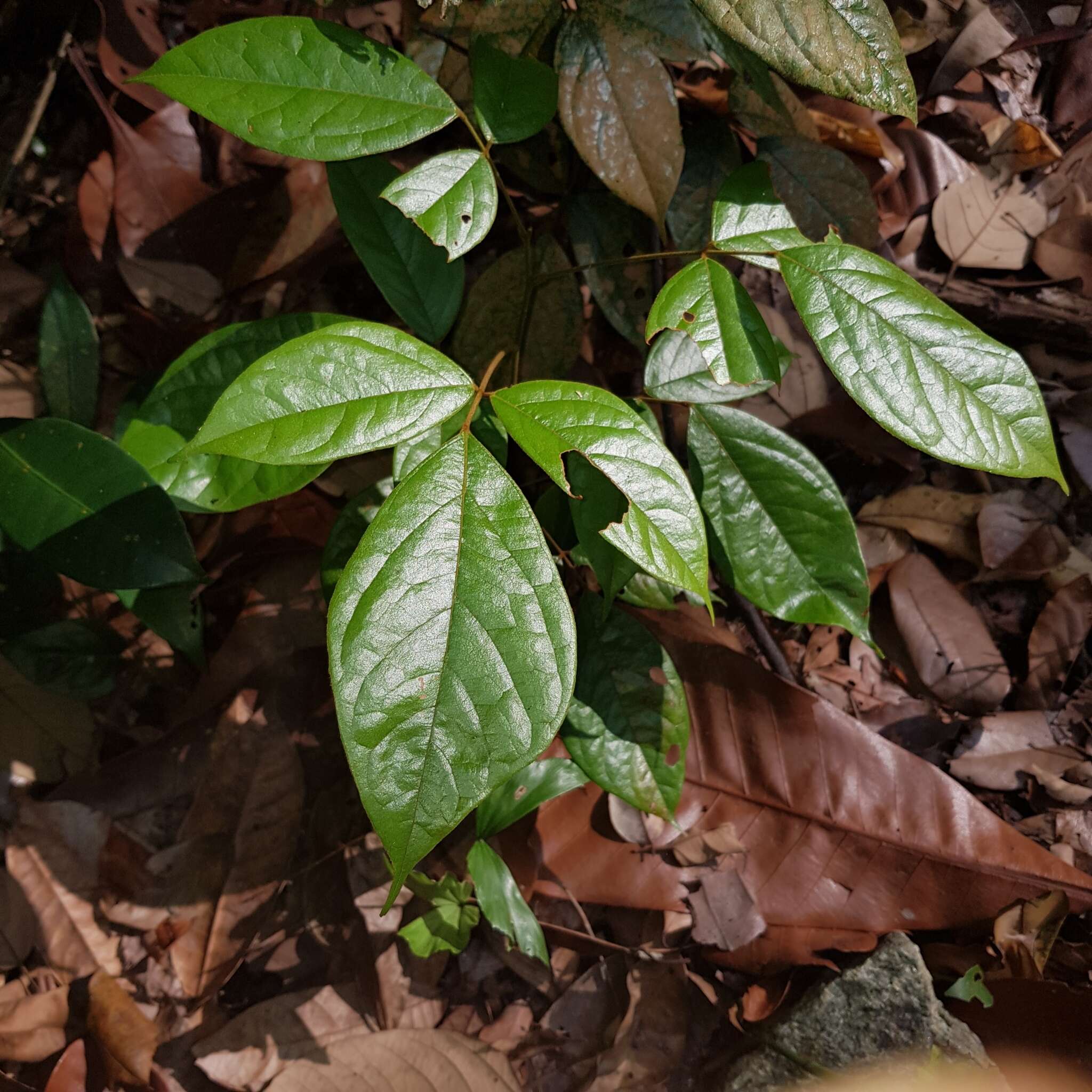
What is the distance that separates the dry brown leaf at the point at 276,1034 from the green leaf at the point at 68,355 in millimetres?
1242

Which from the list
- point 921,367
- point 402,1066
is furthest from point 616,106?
point 402,1066

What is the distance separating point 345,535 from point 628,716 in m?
0.55

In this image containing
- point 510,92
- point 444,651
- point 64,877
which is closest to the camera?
point 444,651

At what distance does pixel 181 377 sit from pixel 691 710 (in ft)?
3.62

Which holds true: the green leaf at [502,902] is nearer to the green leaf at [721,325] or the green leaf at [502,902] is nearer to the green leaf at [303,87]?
the green leaf at [721,325]

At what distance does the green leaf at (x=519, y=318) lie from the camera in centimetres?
133

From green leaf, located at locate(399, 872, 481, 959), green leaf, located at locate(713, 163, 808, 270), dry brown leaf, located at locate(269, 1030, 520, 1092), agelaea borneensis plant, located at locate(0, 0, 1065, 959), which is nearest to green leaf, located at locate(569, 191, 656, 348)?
agelaea borneensis plant, located at locate(0, 0, 1065, 959)

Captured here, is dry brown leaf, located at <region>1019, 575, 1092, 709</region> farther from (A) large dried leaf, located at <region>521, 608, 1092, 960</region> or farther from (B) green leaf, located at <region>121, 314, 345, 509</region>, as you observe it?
(B) green leaf, located at <region>121, 314, 345, 509</region>

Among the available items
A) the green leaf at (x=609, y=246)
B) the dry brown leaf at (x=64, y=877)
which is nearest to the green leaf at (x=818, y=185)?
the green leaf at (x=609, y=246)

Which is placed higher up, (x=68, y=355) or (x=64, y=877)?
(x=68, y=355)

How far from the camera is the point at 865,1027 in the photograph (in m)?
1.30

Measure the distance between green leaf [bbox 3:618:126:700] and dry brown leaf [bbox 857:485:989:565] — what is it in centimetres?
168

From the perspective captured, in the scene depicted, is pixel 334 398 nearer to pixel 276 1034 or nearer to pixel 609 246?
pixel 609 246

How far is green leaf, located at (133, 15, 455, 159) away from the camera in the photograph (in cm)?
89
